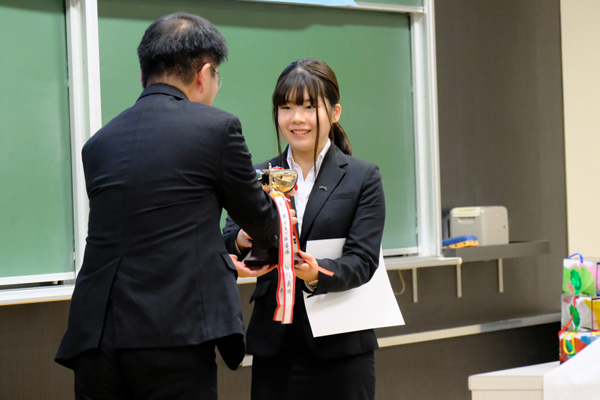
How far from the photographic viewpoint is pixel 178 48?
1.17m

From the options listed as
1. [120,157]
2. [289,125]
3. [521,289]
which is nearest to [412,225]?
[521,289]

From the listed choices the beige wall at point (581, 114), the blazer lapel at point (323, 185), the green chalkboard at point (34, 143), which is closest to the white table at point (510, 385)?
the blazer lapel at point (323, 185)

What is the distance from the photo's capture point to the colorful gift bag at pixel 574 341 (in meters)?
2.15

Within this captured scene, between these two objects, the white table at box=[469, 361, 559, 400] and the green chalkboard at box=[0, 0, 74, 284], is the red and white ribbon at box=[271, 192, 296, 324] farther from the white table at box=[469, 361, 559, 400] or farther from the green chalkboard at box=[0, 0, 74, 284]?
the green chalkboard at box=[0, 0, 74, 284]

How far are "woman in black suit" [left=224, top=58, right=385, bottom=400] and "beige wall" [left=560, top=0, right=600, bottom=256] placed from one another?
2759 millimetres

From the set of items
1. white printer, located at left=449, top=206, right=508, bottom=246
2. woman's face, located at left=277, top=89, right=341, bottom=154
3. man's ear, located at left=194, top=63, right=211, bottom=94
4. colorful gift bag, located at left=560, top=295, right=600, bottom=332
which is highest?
man's ear, located at left=194, top=63, right=211, bottom=94

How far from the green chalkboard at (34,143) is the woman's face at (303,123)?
1419 mm

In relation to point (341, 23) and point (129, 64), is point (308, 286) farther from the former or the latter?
point (341, 23)

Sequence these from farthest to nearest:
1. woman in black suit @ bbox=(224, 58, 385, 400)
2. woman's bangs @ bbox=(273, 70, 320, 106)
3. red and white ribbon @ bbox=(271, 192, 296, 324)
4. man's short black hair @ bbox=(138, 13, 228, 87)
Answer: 1. woman's bangs @ bbox=(273, 70, 320, 106)
2. woman in black suit @ bbox=(224, 58, 385, 400)
3. red and white ribbon @ bbox=(271, 192, 296, 324)
4. man's short black hair @ bbox=(138, 13, 228, 87)

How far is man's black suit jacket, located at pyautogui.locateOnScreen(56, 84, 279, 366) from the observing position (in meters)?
1.04

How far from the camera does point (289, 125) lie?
156 cm

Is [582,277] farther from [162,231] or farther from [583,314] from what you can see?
[162,231]

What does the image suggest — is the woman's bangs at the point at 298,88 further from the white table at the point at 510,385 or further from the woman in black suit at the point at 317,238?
the white table at the point at 510,385

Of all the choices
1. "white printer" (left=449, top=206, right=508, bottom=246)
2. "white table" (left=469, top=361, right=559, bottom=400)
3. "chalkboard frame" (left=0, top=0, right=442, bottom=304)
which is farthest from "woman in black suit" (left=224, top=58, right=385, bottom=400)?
"white printer" (left=449, top=206, right=508, bottom=246)
